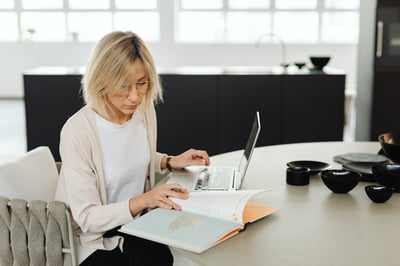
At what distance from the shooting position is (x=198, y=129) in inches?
184

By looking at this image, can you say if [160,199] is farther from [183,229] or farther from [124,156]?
[124,156]

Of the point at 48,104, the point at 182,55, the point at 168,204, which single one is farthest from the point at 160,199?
the point at 182,55

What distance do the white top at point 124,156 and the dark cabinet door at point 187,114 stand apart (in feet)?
8.61

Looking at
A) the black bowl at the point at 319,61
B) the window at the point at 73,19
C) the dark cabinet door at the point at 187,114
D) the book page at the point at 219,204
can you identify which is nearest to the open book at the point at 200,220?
the book page at the point at 219,204

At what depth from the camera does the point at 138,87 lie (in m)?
1.77

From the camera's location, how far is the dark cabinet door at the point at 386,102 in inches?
200

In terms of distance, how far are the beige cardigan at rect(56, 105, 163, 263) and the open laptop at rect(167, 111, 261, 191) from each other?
267 millimetres

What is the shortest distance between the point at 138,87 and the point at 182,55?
7.77 metres

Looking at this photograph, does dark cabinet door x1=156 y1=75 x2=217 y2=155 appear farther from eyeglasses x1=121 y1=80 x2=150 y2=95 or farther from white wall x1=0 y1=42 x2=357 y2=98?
white wall x1=0 y1=42 x2=357 y2=98

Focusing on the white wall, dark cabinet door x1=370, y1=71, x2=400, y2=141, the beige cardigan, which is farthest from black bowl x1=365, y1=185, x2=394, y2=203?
the white wall

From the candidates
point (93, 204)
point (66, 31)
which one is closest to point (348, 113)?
point (66, 31)

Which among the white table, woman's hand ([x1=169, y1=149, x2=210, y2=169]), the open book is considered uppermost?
woman's hand ([x1=169, y1=149, x2=210, y2=169])

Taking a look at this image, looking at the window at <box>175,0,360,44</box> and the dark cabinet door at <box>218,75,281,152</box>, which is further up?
the window at <box>175,0,360,44</box>

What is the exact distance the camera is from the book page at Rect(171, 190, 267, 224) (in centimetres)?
146
